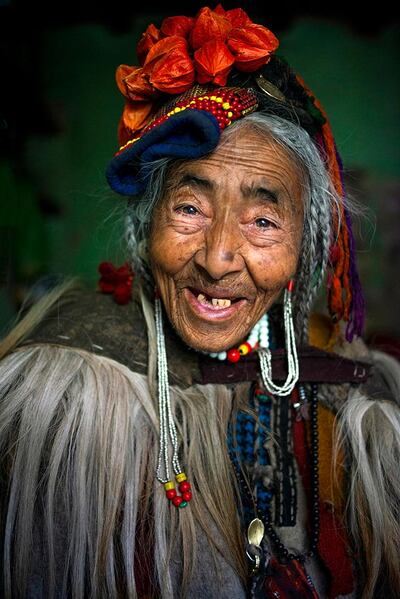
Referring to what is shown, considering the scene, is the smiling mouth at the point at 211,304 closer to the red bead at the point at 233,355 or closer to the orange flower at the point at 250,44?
the red bead at the point at 233,355

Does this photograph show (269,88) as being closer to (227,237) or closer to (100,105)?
(227,237)

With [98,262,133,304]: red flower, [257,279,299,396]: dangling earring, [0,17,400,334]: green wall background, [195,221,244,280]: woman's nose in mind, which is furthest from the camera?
[0,17,400,334]: green wall background

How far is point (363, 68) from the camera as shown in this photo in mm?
3055

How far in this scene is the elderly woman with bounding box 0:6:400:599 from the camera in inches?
55.4

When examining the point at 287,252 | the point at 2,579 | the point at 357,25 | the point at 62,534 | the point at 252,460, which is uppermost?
the point at 357,25

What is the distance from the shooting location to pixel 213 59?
1425mm

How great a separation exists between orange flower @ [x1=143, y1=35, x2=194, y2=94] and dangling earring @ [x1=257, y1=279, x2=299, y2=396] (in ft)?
2.00

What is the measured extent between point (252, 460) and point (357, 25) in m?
2.38

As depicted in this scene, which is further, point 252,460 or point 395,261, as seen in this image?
point 395,261

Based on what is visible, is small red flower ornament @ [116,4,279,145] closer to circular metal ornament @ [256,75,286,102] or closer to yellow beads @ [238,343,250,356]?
circular metal ornament @ [256,75,286,102]

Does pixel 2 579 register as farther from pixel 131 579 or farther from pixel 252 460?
pixel 252 460

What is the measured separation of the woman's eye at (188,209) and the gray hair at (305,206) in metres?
0.10

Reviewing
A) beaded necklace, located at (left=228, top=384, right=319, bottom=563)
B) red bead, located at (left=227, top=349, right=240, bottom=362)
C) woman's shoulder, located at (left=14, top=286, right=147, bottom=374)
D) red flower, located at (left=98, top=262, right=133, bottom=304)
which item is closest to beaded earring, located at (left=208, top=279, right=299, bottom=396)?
red bead, located at (left=227, top=349, right=240, bottom=362)

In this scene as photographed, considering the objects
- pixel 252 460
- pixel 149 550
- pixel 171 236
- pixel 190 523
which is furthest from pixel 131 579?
pixel 171 236
